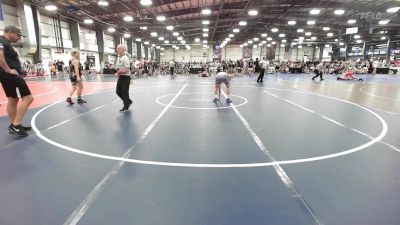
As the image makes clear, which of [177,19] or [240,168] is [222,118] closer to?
[240,168]

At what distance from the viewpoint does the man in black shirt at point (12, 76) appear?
15.7 ft

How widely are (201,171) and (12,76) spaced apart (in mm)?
4097

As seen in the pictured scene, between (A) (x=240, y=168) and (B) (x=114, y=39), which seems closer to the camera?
(A) (x=240, y=168)

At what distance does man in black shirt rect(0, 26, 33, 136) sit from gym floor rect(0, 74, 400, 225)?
0.34 meters

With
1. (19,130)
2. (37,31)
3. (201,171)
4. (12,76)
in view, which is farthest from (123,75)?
(37,31)

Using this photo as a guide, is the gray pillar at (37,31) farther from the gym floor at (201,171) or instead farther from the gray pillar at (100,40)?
the gym floor at (201,171)

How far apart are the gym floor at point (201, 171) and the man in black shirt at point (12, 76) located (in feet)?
1.13

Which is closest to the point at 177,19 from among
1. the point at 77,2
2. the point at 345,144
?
the point at 77,2

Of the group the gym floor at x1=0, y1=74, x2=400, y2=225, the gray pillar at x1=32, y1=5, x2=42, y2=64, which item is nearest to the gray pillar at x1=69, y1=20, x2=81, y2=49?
the gray pillar at x1=32, y1=5, x2=42, y2=64

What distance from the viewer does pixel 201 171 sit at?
3543 mm

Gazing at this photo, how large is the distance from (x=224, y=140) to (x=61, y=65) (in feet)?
93.6

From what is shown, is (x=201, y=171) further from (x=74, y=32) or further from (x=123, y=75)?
(x=74, y=32)

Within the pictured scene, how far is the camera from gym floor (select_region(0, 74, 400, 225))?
2596 mm

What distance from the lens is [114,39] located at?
4491 cm
